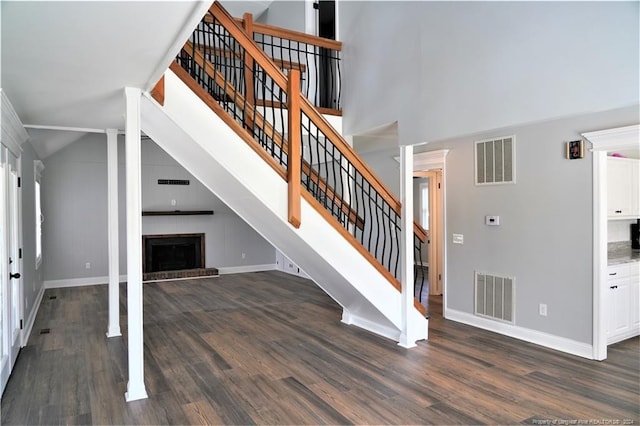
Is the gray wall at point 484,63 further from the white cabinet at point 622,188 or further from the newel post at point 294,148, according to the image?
the newel post at point 294,148

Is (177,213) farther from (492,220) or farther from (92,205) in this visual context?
(492,220)

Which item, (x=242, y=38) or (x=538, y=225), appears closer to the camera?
(x=242, y=38)

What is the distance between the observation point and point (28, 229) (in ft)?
17.4

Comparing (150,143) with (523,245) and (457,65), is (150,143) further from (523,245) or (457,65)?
(523,245)

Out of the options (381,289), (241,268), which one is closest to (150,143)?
(241,268)

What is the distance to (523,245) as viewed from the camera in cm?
461

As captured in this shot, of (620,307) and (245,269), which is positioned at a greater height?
(620,307)

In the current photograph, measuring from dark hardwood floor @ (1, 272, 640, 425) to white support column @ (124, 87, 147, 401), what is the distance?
0.62 feet

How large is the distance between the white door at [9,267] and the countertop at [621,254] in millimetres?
5594

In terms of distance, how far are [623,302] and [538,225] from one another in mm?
1198

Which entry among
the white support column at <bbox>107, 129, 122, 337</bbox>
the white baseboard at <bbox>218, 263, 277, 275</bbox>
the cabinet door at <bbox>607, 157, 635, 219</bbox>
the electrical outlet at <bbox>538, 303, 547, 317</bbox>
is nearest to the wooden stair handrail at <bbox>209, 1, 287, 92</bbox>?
the white support column at <bbox>107, 129, 122, 337</bbox>

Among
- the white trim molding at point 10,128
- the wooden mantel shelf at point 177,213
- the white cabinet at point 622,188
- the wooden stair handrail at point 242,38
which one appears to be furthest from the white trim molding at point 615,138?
the wooden mantel shelf at point 177,213

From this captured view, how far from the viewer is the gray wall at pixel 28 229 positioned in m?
4.89

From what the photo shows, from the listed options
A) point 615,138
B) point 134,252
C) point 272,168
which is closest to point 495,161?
point 615,138
